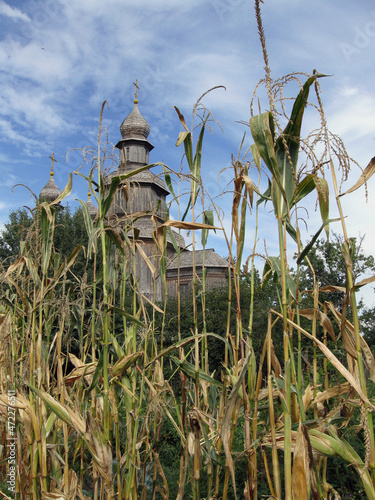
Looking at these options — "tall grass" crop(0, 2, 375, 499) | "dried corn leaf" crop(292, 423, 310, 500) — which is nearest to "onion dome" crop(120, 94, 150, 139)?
"tall grass" crop(0, 2, 375, 499)

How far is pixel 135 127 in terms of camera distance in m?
27.7

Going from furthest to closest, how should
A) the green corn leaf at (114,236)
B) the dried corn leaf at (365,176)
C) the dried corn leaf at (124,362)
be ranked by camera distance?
the green corn leaf at (114,236), the dried corn leaf at (124,362), the dried corn leaf at (365,176)

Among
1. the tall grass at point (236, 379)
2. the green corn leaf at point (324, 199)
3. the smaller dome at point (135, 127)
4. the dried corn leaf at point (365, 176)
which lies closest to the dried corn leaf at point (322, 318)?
the tall grass at point (236, 379)

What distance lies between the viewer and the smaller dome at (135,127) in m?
27.7

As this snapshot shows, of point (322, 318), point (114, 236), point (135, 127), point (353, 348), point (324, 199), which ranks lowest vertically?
point (353, 348)

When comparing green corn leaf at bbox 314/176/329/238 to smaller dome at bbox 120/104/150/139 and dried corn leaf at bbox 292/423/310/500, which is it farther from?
smaller dome at bbox 120/104/150/139

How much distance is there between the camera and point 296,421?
6.34 ft

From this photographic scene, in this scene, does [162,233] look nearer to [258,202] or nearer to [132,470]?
[258,202]

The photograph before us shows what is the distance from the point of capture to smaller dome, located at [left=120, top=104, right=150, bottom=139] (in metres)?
27.7

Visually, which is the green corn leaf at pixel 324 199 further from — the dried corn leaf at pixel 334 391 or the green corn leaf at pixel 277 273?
the dried corn leaf at pixel 334 391

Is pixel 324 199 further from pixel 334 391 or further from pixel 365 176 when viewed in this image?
pixel 334 391

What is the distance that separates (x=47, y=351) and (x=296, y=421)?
→ 1.53m

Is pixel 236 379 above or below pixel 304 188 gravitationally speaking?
below

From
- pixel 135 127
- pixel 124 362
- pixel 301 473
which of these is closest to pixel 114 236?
pixel 124 362
